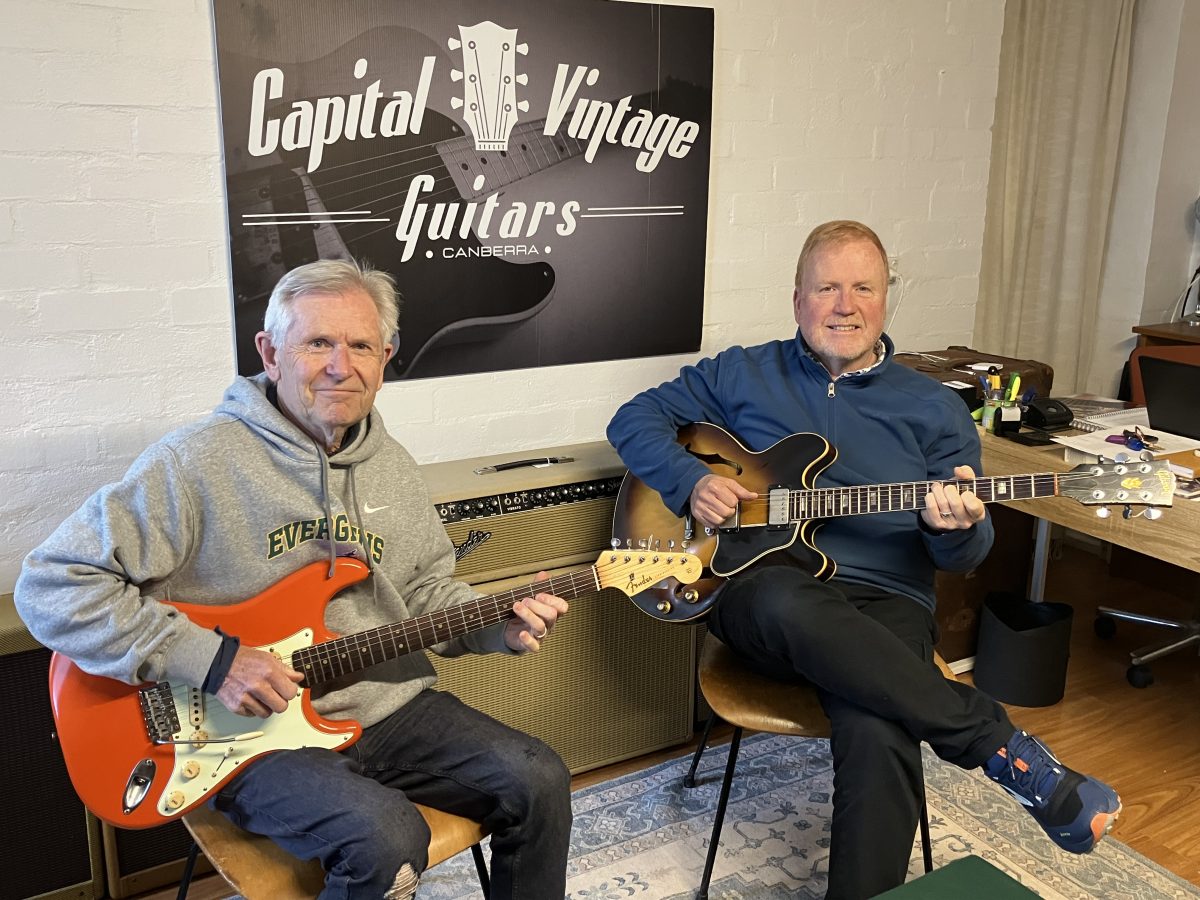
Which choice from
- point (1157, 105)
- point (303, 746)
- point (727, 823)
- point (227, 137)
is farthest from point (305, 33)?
point (1157, 105)

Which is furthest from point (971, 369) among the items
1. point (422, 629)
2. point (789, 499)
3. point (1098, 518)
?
point (422, 629)

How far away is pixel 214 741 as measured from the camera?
148 cm

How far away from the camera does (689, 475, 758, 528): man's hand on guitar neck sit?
→ 6.41ft

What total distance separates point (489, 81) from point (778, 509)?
108cm

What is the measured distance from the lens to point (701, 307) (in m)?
2.65

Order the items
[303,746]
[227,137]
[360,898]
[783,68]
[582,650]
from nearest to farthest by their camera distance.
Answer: [360,898], [303,746], [227,137], [582,650], [783,68]

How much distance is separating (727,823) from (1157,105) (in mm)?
2825

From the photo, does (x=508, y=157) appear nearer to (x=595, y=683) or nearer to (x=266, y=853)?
(x=595, y=683)

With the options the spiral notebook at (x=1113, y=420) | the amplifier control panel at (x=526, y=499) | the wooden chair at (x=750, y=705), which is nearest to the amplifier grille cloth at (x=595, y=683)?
the amplifier control panel at (x=526, y=499)

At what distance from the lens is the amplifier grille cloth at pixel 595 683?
7.21ft

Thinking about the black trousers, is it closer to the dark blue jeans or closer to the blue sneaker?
the blue sneaker

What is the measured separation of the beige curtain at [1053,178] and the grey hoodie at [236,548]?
2.41 metres

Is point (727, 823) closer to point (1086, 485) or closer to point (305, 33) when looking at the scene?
point (1086, 485)

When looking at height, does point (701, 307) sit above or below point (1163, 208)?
below
